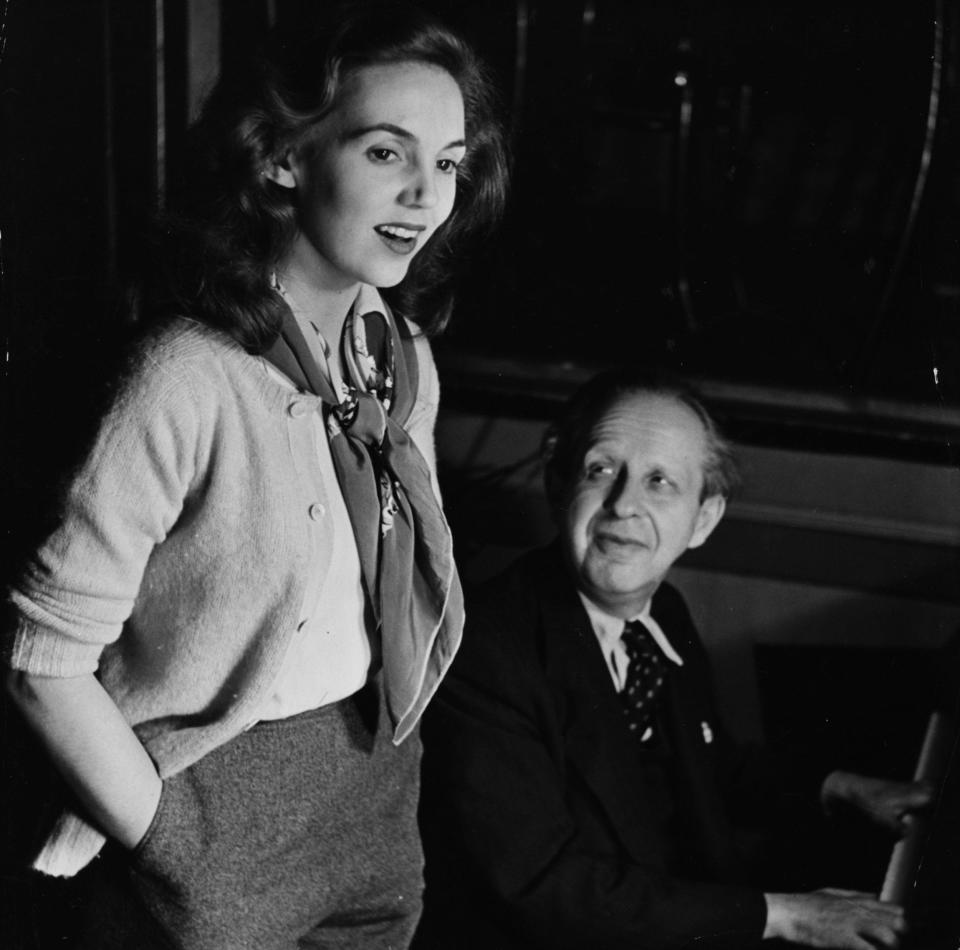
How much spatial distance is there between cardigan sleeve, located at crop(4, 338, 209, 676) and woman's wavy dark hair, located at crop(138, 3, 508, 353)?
0.09 metres

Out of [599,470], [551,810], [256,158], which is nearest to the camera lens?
[256,158]

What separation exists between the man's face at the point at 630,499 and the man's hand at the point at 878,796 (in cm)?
44

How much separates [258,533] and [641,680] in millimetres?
759

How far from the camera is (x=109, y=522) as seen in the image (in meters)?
1.01

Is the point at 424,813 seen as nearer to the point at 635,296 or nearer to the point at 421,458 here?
the point at 421,458

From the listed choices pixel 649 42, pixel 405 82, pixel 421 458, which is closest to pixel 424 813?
pixel 421 458

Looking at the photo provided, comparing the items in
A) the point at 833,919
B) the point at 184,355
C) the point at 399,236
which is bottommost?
the point at 833,919

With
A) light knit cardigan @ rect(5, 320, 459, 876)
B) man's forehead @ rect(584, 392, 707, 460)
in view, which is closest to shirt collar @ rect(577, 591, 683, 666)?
man's forehead @ rect(584, 392, 707, 460)

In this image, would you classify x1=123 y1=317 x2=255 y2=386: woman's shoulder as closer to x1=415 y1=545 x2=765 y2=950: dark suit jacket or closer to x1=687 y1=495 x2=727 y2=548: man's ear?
x1=415 y1=545 x2=765 y2=950: dark suit jacket

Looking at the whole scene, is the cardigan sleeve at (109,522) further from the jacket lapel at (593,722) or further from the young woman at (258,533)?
the jacket lapel at (593,722)

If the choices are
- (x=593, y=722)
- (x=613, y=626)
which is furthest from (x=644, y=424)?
(x=593, y=722)

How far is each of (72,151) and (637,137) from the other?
1.19 metres

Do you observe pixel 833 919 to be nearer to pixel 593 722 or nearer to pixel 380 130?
pixel 593 722

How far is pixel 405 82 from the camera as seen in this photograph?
1104 millimetres
